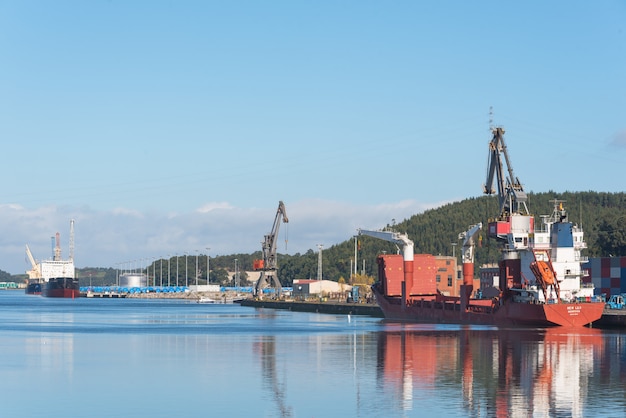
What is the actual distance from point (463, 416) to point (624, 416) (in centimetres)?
572

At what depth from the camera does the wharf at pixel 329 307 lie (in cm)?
13588

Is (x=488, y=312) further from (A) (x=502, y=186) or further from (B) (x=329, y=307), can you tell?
(B) (x=329, y=307)

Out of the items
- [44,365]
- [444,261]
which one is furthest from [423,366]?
[444,261]

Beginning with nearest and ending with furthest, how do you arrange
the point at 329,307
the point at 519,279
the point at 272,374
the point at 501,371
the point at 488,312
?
the point at 272,374 < the point at 501,371 < the point at 519,279 < the point at 488,312 < the point at 329,307

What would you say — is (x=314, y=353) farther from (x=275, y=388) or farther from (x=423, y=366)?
(x=275, y=388)

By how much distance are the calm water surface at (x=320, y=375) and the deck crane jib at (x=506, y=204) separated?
1250 cm

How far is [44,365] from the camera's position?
56031mm

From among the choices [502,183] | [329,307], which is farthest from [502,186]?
[329,307]

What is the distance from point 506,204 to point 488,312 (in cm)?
1287

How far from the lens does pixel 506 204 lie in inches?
4008

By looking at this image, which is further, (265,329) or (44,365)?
(265,329)

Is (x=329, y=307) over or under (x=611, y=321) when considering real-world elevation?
under

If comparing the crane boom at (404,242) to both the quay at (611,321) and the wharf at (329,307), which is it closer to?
the wharf at (329,307)

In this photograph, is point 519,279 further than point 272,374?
Yes
